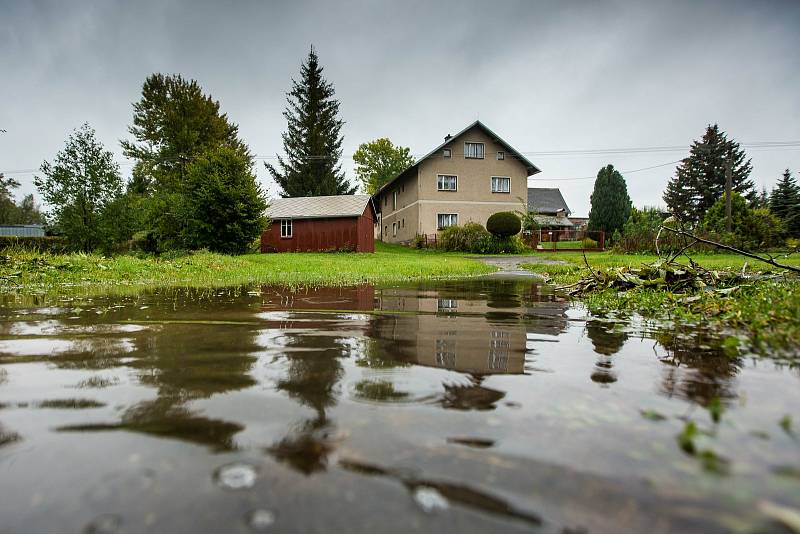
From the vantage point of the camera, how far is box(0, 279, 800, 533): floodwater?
2.91 ft

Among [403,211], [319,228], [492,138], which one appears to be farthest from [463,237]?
[319,228]

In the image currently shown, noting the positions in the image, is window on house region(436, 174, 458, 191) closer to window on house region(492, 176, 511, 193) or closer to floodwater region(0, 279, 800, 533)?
window on house region(492, 176, 511, 193)

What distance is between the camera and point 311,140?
1585 inches

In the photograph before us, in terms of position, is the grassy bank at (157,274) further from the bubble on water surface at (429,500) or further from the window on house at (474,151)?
the window on house at (474,151)

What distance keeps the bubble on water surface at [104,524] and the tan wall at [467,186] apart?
31.1m

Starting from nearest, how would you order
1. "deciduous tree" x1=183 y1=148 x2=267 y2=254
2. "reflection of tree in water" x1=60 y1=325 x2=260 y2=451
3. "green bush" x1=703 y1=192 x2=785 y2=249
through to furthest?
"reflection of tree in water" x1=60 y1=325 x2=260 y2=451 → "deciduous tree" x1=183 y1=148 x2=267 y2=254 → "green bush" x1=703 y1=192 x2=785 y2=249

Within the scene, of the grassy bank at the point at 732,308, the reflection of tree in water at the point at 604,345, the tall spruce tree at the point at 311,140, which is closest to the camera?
the reflection of tree in water at the point at 604,345

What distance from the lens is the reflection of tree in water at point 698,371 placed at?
65.3 inches

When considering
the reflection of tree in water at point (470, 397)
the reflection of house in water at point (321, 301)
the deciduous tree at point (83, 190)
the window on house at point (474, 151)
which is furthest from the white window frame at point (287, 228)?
the reflection of tree in water at point (470, 397)

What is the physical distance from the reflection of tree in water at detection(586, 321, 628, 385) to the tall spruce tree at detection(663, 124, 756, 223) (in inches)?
1977

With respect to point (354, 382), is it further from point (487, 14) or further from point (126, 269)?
point (487, 14)

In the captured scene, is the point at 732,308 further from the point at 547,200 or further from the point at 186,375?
the point at 547,200

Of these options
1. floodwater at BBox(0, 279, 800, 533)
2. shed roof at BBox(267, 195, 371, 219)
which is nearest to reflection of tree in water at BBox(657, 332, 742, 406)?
floodwater at BBox(0, 279, 800, 533)

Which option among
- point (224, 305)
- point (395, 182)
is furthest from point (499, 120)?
point (224, 305)
